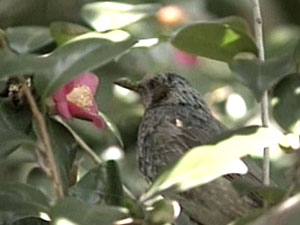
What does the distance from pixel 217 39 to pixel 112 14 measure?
0.50ft

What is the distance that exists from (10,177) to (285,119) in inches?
34.6

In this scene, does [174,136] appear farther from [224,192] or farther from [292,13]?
[292,13]

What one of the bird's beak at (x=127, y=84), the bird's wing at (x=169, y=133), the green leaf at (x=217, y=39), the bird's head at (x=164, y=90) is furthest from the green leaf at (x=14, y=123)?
the bird's head at (x=164, y=90)

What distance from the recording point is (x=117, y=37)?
1333 millimetres

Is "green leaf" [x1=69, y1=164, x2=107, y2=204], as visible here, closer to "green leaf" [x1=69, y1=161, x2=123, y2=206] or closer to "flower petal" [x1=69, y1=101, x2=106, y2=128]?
"green leaf" [x1=69, y1=161, x2=123, y2=206]

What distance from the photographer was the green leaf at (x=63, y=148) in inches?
52.6

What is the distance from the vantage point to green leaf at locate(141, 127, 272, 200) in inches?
44.2

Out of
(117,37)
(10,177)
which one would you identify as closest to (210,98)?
(10,177)

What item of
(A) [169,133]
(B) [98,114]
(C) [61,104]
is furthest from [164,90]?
(C) [61,104]

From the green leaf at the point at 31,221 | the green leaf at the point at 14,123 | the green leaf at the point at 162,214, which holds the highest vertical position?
the green leaf at the point at 14,123

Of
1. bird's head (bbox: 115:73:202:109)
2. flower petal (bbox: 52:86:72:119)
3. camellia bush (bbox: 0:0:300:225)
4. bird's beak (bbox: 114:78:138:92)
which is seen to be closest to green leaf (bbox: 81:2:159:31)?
camellia bush (bbox: 0:0:300:225)

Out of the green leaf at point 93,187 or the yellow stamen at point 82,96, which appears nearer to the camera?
the green leaf at point 93,187

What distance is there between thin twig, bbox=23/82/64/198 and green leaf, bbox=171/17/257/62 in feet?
0.69

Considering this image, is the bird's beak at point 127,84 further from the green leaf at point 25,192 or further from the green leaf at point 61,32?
the green leaf at point 25,192
